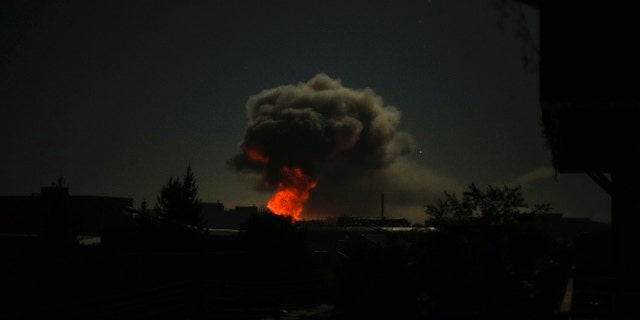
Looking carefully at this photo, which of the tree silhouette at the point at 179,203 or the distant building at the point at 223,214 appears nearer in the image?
the tree silhouette at the point at 179,203

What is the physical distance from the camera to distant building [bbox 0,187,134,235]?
95.7 ft

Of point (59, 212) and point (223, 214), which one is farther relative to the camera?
point (223, 214)

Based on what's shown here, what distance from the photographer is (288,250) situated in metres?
31.3

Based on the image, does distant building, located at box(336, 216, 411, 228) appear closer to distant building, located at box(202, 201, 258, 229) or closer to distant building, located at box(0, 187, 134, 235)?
distant building, located at box(0, 187, 134, 235)

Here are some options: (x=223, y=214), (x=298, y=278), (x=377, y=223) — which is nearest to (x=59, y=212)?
(x=298, y=278)

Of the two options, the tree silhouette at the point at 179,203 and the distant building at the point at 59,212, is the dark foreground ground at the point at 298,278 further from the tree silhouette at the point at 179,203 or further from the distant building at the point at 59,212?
the tree silhouette at the point at 179,203

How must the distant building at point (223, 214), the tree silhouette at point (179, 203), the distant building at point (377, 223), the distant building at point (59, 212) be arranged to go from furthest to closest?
the distant building at point (223, 214) < the distant building at point (377, 223) < the tree silhouette at point (179, 203) < the distant building at point (59, 212)

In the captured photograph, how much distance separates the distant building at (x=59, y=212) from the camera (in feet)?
95.7

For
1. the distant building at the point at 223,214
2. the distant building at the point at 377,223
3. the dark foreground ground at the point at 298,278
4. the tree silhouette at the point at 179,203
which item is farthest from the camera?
the distant building at the point at 223,214

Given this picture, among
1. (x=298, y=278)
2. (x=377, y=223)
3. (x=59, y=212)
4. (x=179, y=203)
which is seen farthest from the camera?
(x=377, y=223)

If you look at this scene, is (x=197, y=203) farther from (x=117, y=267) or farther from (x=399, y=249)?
(x=399, y=249)

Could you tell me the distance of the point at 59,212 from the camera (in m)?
29.0

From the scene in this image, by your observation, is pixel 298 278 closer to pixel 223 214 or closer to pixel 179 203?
pixel 179 203

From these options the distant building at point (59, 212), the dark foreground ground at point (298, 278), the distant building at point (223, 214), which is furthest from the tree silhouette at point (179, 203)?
the distant building at point (223, 214)
